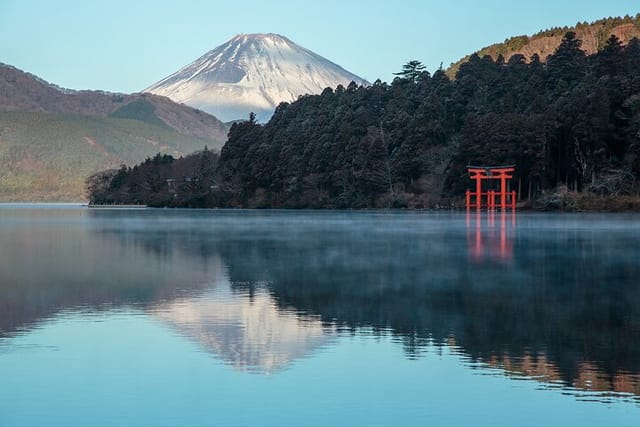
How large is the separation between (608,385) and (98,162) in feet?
569

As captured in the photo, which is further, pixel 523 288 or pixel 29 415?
pixel 523 288

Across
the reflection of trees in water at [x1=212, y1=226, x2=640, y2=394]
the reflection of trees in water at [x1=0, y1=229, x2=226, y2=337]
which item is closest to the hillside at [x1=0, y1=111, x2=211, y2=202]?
the reflection of trees in water at [x1=0, y1=229, x2=226, y2=337]

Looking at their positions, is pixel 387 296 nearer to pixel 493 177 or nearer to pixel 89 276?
pixel 89 276

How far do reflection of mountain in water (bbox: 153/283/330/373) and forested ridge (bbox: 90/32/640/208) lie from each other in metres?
52.6

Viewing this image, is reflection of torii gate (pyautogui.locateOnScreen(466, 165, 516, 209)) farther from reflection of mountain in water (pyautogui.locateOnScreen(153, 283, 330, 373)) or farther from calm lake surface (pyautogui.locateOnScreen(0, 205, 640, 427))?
reflection of mountain in water (pyautogui.locateOnScreen(153, 283, 330, 373))

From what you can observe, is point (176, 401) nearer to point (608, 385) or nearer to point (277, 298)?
point (608, 385)

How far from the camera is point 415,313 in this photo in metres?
13.6

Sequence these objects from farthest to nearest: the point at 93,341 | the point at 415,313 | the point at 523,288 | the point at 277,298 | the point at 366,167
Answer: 1. the point at 366,167
2. the point at 523,288
3. the point at 277,298
4. the point at 415,313
5. the point at 93,341

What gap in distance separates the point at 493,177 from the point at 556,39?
62711mm

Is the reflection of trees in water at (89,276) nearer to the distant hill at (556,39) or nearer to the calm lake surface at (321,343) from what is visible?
the calm lake surface at (321,343)

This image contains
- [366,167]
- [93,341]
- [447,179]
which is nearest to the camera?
[93,341]

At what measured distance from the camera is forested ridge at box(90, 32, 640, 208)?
6688 centimetres

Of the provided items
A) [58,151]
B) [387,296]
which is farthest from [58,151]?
[387,296]

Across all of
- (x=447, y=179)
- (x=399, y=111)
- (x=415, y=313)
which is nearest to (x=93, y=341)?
(x=415, y=313)
